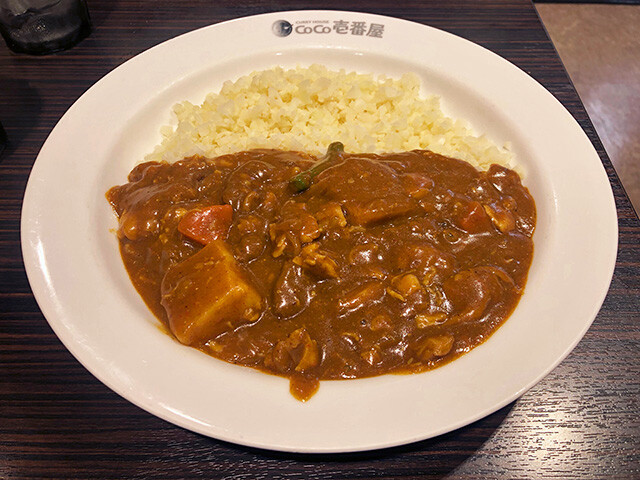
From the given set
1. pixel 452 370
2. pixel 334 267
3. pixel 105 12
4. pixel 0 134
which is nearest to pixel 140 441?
pixel 334 267

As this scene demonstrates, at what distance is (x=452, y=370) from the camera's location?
2053 mm

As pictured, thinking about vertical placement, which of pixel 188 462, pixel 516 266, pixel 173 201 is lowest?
pixel 188 462

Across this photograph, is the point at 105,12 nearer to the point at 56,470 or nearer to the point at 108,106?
the point at 108,106

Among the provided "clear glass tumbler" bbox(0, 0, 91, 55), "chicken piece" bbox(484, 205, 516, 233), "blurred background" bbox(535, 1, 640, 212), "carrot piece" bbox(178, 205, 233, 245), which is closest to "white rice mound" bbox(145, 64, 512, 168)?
"chicken piece" bbox(484, 205, 516, 233)

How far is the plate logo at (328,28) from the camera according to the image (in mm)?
3695

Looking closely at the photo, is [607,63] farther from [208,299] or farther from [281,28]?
[208,299]

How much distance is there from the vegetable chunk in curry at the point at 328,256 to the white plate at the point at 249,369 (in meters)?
0.10

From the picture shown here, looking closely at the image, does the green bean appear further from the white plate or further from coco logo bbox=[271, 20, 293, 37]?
coco logo bbox=[271, 20, 293, 37]

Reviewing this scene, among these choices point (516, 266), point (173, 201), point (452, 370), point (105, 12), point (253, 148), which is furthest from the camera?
point (105, 12)

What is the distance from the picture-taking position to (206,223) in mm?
2533

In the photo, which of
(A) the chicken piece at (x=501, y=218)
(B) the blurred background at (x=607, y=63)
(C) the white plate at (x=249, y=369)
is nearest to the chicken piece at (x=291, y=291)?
(C) the white plate at (x=249, y=369)

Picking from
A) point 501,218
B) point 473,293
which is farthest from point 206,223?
point 501,218

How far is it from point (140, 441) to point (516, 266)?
6.15 ft

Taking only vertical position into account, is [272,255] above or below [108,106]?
below
